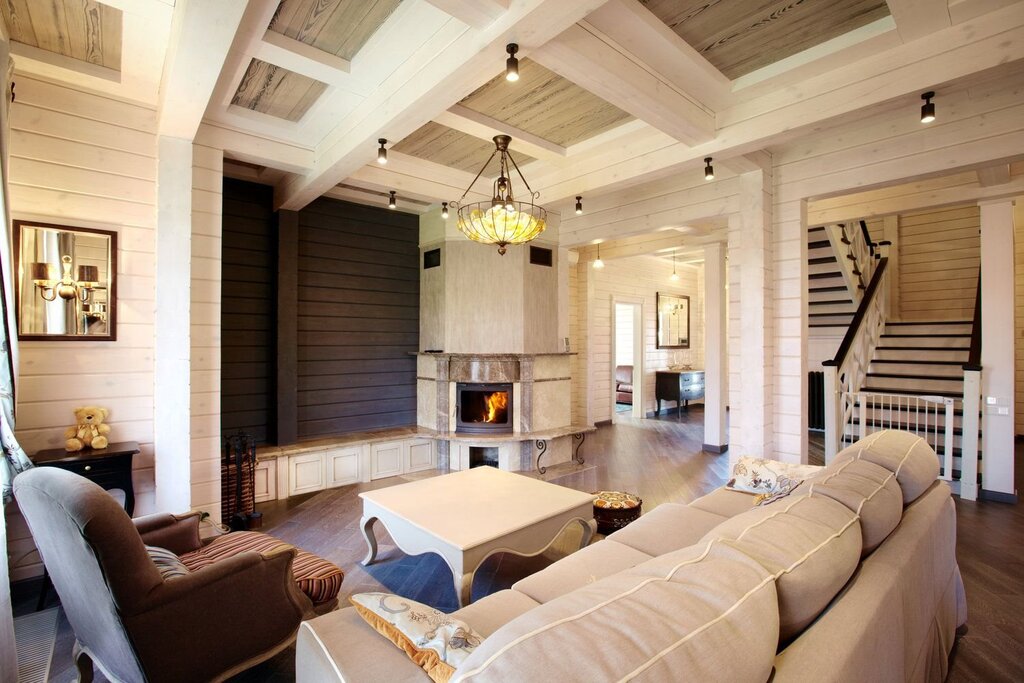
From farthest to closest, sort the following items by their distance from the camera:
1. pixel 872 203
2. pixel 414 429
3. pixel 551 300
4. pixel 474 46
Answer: pixel 551 300 → pixel 414 429 → pixel 872 203 → pixel 474 46

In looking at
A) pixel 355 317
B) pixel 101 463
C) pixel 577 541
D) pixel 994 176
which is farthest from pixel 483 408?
pixel 994 176

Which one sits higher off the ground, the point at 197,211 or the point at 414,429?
the point at 197,211

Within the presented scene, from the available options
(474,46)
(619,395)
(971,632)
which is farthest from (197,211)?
(619,395)

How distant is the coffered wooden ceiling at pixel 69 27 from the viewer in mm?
2430

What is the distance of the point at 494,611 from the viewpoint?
1578 mm

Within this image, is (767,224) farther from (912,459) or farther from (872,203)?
(912,459)

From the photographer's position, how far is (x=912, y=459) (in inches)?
73.7

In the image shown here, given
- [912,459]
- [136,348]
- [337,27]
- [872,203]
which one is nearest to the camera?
[912,459]

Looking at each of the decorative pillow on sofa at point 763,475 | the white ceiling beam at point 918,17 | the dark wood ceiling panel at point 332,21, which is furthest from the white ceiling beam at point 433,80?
the decorative pillow on sofa at point 763,475

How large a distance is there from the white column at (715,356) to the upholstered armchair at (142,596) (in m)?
5.43

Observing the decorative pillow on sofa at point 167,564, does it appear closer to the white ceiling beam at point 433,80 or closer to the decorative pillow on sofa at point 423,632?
the decorative pillow on sofa at point 423,632

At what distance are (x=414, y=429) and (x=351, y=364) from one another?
101cm

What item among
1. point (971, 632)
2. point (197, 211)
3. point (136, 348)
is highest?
point (197, 211)

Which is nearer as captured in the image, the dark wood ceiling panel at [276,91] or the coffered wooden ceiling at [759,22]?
the coffered wooden ceiling at [759,22]
